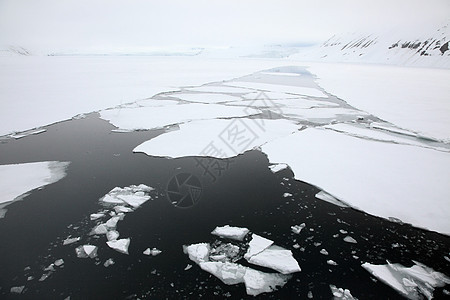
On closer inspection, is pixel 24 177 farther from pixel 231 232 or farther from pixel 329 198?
pixel 329 198

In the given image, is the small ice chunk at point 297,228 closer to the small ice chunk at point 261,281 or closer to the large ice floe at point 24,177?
the small ice chunk at point 261,281

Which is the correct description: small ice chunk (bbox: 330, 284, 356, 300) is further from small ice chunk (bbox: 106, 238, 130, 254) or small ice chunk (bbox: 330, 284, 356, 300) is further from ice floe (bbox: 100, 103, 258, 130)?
ice floe (bbox: 100, 103, 258, 130)

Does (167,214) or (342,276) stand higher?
(167,214)

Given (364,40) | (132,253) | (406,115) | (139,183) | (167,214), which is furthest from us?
(364,40)

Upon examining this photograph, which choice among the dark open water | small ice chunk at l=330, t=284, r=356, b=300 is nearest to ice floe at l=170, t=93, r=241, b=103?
the dark open water

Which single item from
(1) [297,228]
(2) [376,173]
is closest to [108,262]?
(1) [297,228]

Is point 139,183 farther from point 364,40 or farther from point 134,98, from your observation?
point 364,40

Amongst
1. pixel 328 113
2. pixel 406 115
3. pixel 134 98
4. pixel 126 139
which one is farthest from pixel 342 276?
pixel 134 98

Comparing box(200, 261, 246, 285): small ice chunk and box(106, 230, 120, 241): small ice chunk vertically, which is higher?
box(106, 230, 120, 241): small ice chunk
